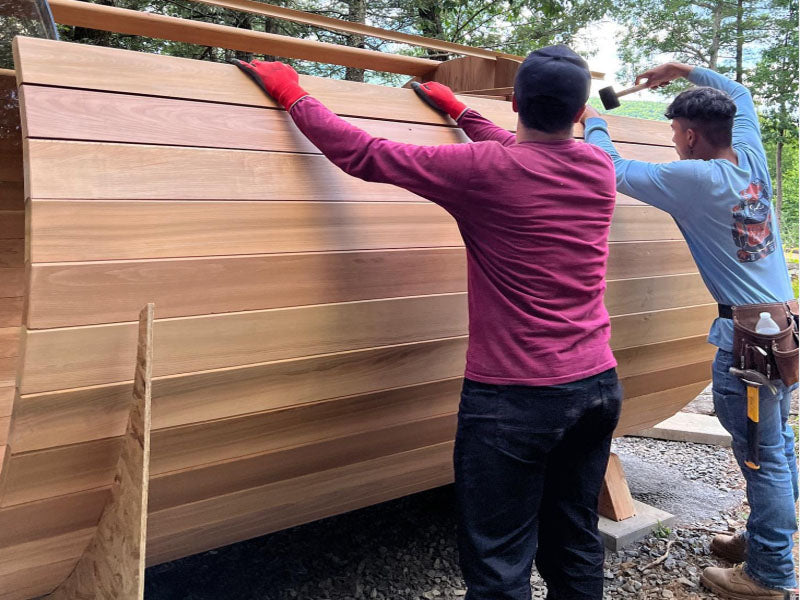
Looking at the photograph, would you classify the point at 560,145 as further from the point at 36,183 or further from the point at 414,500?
the point at 414,500

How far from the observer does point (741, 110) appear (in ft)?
9.70

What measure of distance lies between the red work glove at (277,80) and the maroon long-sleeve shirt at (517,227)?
0.05m

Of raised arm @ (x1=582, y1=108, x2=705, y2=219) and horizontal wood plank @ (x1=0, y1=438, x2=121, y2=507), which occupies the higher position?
raised arm @ (x1=582, y1=108, x2=705, y2=219)

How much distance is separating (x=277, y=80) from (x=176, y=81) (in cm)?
29

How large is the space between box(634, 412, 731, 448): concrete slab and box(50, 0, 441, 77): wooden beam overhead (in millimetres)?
3526

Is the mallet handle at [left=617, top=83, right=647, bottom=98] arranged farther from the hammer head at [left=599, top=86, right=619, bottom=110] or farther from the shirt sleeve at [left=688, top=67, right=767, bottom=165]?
the shirt sleeve at [left=688, top=67, right=767, bottom=165]

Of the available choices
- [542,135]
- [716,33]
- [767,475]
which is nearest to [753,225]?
[767,475]

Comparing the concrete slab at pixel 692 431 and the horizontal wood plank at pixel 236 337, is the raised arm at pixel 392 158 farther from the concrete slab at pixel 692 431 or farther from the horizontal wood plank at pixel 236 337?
the concrete slab at pixel 692 431

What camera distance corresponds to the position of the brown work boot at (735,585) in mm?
2922

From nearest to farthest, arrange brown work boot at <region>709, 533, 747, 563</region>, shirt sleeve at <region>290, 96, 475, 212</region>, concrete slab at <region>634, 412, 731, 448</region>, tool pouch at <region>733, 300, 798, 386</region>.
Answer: shirt sleeve at <region>290, 96, 475, 212</region> < tool pouch at <region>733, 300, 798, 386</region> < brown work boot at <region>709, 533, 747, 563</region> < concrete slab at <region>634, 412, 731, 448</region>

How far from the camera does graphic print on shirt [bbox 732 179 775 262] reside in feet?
8.92

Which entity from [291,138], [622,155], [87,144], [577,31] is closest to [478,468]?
[291,138]

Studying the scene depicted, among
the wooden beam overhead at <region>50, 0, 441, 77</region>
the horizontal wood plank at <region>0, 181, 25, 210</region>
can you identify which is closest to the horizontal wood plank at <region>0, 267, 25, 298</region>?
the horizontal wood plank at <region>0, 181, 25, 210</region>

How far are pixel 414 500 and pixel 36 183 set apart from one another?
296cm
